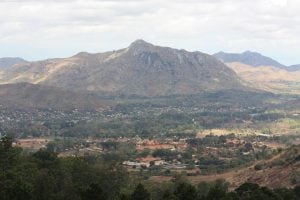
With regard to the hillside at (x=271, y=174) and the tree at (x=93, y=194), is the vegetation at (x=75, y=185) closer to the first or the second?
the tree at (x=93, y=194)

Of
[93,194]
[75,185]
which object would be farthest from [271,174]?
[93,194]

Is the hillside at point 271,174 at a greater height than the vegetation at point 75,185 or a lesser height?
lesser

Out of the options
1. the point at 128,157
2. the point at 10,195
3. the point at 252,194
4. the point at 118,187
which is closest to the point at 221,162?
the point at 128,157

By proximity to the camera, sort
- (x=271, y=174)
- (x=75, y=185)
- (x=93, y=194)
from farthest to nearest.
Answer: (x=271, y=174)
(x=75, y=185)
(x=93, y=194)

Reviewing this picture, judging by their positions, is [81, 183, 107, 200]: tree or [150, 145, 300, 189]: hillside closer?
[81, 183, 107, 200]: tree

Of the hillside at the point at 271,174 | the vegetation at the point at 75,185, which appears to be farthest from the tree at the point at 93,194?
the hillside at the point at 271,174

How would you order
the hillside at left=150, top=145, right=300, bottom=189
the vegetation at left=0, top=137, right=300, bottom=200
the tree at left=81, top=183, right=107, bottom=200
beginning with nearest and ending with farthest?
1. the tree at left=81, top=183, right=107, bottom=200
2. the vegetation at left=0, top=137, right=300, bottom=200
3. the hillside at left=150, top=145, right=300, bottom=189

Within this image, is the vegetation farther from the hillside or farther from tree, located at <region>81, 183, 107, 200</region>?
the hillside

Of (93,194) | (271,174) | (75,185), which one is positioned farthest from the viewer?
(271,174)

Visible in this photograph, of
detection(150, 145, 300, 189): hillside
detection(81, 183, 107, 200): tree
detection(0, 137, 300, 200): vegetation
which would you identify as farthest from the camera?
detection(150, 145, 300, 189): hillside

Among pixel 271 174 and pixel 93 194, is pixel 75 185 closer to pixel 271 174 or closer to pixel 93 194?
pixel 93 194

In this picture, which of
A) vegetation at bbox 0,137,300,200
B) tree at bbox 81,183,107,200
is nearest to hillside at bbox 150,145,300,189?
vegetation at bbox 0,137,300,200

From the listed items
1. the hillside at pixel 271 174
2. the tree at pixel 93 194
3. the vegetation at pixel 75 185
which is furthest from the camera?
the hillside at pixel 271 174
